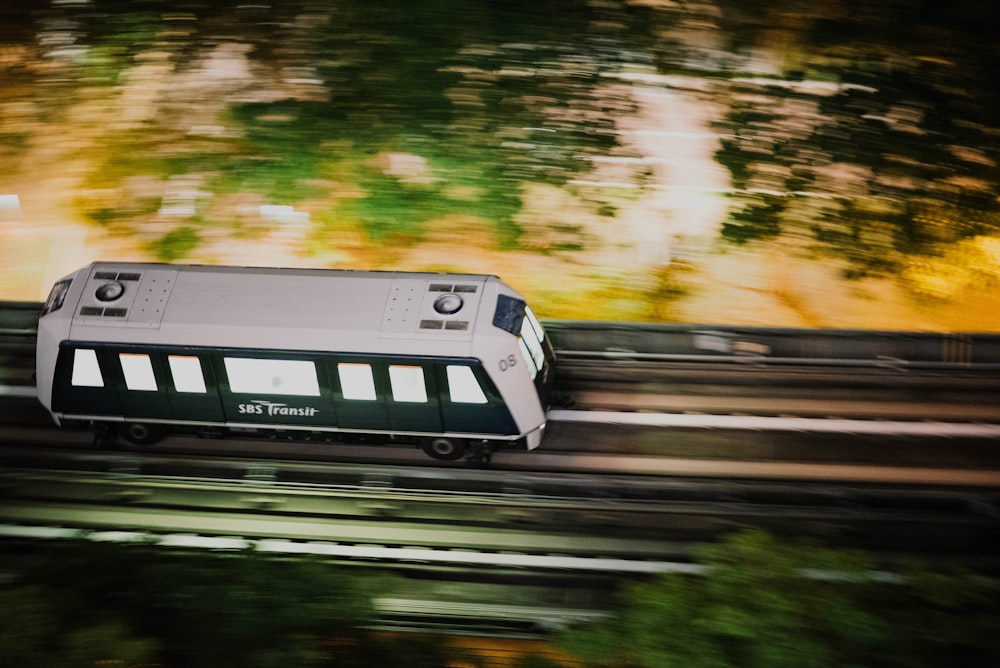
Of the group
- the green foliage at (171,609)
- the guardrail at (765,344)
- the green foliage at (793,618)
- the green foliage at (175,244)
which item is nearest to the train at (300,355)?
the guardrail at (765,344)

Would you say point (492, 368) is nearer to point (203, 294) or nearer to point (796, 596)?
point (203, 294)

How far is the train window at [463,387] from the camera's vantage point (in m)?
13.3

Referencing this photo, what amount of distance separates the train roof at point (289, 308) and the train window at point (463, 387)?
31 cm

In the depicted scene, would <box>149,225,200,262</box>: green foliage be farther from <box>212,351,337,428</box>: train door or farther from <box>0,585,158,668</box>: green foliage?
<box>0,585,158,668</box>: green foliage

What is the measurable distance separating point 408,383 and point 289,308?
7.13ft

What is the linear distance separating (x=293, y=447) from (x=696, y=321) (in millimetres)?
9392

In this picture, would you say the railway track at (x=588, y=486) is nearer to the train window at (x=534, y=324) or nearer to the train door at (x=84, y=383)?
the train door at (x=84, y=383)

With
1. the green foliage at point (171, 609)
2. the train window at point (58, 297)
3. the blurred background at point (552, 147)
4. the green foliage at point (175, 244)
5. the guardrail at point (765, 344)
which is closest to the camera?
the green foliage at point (171, 609)

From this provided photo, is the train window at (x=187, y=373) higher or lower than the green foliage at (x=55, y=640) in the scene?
lower

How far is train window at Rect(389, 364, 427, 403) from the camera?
1343 cm

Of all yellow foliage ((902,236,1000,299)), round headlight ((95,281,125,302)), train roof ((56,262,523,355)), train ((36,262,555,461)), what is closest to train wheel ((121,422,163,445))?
train ((36,262,555,461))

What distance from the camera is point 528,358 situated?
13711 mm

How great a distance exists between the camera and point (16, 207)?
885 inches

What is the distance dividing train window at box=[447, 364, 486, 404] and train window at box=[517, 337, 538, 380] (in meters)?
0.82
